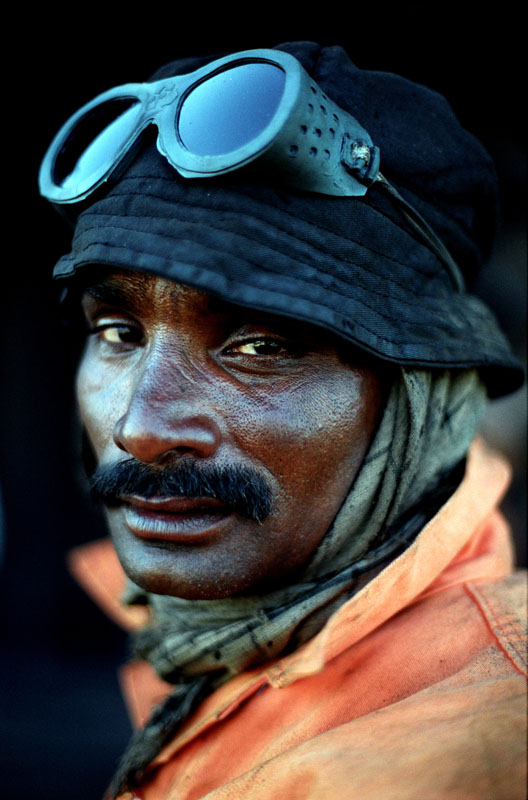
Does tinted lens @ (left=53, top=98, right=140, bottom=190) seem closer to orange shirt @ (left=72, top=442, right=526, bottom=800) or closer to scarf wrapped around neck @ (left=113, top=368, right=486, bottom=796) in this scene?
scarf wrapped around neck @ (left=113, top=368, right=486, bottom=796)

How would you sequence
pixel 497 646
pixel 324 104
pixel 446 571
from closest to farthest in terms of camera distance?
pixel 497 646 < pixel 324 104 < pixel 446 571

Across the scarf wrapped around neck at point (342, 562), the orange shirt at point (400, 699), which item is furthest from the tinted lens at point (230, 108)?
the orange shirt at point (400, 699)

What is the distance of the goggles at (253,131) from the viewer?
4.42ft

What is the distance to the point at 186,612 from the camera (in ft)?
5.44

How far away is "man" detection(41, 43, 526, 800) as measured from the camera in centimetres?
134

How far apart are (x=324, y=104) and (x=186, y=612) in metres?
1.22

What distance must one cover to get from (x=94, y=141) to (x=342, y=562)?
4.01 feet

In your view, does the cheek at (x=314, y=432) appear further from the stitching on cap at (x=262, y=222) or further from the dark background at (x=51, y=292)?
the dark background at (x=51, y=292)

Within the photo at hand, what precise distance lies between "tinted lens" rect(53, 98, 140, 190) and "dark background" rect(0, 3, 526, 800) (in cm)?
131

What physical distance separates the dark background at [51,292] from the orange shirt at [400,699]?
7.28 ft

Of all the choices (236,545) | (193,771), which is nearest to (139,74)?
(236,545)

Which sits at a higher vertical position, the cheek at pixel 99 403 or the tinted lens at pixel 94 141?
the tinted lens at pixel 94 141

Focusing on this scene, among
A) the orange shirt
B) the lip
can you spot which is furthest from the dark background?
the orange shirt

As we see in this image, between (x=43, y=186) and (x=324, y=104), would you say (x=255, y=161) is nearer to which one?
(x=324, y=104)
